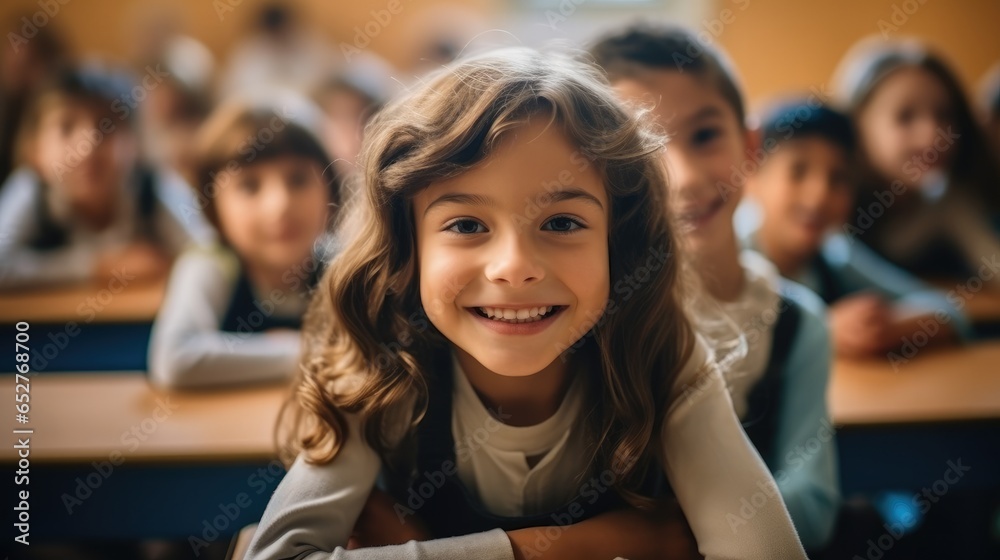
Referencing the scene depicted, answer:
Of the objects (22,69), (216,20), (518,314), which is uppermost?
(216,20)

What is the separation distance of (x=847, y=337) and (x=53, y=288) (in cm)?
186

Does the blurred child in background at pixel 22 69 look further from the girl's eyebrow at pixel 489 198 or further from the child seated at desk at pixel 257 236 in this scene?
the girl's eyebrow at pixel 489 198

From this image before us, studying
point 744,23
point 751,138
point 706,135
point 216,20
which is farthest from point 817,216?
point 216,20

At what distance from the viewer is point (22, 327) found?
5.23 feet

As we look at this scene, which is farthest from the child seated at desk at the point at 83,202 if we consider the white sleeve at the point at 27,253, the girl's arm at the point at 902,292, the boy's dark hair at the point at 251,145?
the girl's arm at the point at 902,292

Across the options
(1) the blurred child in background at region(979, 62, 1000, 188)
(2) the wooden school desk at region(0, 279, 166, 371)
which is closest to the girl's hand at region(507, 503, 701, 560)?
(2) the wooden school desk at region(0, 279, 166, 371)

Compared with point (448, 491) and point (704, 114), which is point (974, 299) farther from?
point (448, 491)

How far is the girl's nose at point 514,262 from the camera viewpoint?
0.80m

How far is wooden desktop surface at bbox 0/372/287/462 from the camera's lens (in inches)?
48.7

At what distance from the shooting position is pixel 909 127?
217cm

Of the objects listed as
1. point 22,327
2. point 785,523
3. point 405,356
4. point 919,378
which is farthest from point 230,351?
point 919,378

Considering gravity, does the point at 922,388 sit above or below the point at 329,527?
below

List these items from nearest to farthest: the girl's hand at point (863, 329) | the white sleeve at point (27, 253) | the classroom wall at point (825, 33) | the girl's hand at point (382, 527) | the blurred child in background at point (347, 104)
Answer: the girl's hand at point (382, 527), the girl's hand at point (863, 329), the white sleeve at point (27, 253), the blurred child in background at point (347, 104), the classroom wall at point (825, 33)

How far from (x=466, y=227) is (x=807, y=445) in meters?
0.56
